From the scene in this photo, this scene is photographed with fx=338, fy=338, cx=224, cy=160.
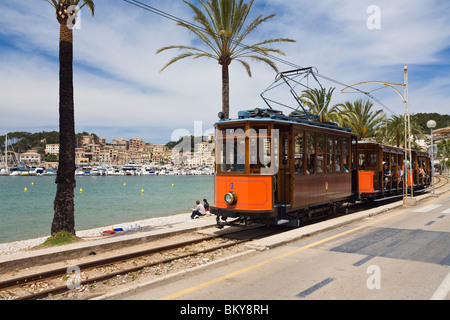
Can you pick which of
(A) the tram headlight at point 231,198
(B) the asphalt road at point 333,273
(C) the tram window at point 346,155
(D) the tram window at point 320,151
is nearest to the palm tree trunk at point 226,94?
(C) the tram window at point 346,155

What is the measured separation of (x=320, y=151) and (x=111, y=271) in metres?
7.50

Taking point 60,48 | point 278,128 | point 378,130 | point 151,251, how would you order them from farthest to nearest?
point 378,130, point 60,48, point 278,128, point 151,251

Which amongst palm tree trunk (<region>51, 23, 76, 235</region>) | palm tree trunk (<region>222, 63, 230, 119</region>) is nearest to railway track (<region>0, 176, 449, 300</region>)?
palm tree trunk (<region>51, 23, 76, 235</region>)

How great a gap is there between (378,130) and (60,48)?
154ft

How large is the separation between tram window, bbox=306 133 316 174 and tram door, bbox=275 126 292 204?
3.13 feet

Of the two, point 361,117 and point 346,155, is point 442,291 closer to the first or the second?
point 346,155

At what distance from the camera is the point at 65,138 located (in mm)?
11586

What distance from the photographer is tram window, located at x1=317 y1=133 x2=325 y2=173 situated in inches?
444

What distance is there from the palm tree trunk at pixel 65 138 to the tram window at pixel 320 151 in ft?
27.6

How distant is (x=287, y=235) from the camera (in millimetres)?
9078

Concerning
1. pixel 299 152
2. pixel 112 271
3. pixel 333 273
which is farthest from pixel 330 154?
pixel 112 271

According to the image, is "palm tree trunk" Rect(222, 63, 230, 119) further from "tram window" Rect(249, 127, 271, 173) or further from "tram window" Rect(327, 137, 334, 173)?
"tram window" Rect(249, 127, 271, 173)
